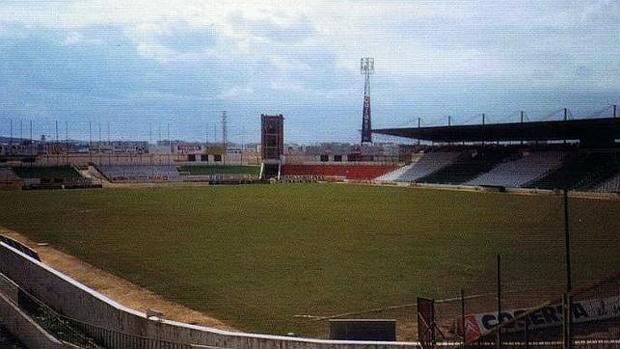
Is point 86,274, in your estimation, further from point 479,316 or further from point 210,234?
point 479,316

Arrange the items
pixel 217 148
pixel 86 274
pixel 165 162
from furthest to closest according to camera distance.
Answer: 1. pixel 217 148
2. pixel 165 162
3. pixel 86 274

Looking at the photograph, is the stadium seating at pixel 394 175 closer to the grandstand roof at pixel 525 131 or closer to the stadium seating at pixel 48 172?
the grandstand roof at pixel 525 131

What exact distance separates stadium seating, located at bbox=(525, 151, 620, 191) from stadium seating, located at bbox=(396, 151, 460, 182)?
1584cm

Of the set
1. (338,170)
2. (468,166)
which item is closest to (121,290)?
(468,166)

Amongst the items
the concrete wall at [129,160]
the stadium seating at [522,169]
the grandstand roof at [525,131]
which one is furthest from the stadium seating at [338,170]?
the stadium seating at [522,169]

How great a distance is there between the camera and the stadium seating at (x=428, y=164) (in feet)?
235

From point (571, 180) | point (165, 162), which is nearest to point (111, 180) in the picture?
point (165, 162)

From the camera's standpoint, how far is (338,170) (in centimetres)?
8712

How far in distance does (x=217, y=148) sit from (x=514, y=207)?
259 feet

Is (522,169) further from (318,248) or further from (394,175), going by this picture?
(318,248)

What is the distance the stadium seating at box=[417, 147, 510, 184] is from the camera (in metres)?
64.8

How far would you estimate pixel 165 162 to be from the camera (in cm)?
9344

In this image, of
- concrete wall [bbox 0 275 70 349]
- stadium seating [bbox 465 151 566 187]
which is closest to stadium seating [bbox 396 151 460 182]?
stadium seating [bbox 465 151 566 187]

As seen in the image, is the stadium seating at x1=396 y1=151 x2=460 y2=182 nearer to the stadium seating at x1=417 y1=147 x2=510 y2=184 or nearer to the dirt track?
the stadium seating at x1=417 y1=147 x2=510 y2=184
